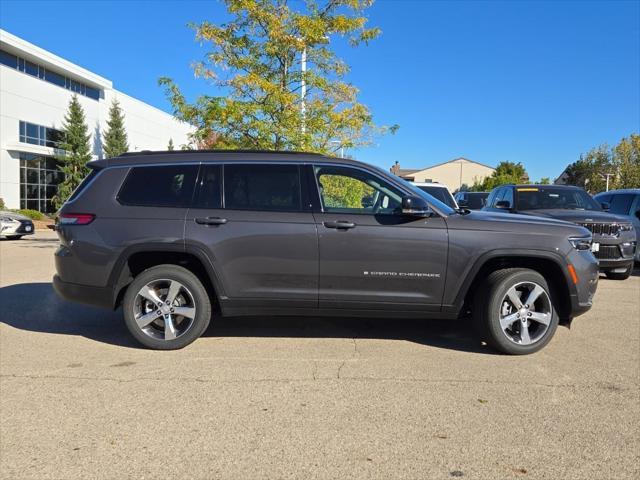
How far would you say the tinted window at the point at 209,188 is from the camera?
4801mm

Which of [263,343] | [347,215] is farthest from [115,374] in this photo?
[347,215]

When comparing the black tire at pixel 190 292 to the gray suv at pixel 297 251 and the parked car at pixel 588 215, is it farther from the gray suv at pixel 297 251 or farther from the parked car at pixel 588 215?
the parked car at pixel 588 215

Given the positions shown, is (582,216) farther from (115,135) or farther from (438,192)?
(115,135)

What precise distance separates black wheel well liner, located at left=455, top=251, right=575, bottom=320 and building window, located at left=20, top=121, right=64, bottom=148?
121 ft

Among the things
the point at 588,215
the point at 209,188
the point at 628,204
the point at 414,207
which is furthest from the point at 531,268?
the point at 628,204

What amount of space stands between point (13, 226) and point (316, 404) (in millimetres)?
18169

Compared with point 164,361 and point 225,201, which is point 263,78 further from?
point 164,361

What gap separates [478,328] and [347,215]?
1663mm

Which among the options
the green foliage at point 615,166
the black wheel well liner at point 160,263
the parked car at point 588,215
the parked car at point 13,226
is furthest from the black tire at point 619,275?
the green foliage at point 615,166

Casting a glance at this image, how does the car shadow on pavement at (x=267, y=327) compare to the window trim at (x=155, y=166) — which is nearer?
the window trim at (x=155, y=166)

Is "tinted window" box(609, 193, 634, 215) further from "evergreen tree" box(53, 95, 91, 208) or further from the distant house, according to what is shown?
the distant house

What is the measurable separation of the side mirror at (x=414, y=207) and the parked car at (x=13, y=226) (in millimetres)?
17738

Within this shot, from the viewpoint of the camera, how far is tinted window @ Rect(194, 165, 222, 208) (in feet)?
15.8

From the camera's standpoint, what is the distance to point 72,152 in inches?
1449
